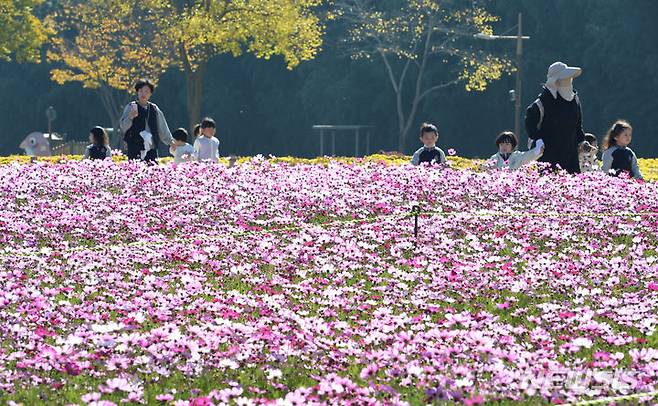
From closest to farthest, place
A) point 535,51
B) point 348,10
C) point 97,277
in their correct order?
1. point 97,277
2. point 535,51
3. point 348,10

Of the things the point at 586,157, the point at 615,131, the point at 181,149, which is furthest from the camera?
the point at 181,149

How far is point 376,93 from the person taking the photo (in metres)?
58.1

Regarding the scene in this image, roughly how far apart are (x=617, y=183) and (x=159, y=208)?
6657 mm

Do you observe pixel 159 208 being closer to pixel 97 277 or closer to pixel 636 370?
pixel 97 277

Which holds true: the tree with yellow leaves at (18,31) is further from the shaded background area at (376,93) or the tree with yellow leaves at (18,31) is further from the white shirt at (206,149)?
the white shirt at (206,149)

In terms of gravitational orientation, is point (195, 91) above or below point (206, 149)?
above

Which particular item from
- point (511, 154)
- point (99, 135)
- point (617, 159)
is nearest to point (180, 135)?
point (99, 135)

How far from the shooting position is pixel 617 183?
17.5 m

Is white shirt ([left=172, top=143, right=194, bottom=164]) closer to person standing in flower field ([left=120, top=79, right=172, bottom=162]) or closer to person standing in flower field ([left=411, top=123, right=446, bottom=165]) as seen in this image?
person standing in flower field ([left=120, top=79, right=172, bottom=162])

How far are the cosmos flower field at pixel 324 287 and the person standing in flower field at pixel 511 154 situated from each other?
0.26 meters

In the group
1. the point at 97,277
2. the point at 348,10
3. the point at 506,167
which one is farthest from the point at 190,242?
the point at 348,10

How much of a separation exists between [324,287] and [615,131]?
915 centimetres

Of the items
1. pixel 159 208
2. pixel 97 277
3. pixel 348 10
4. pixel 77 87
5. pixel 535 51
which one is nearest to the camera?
pixel 97 277

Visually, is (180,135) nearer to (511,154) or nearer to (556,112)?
(511,154)
